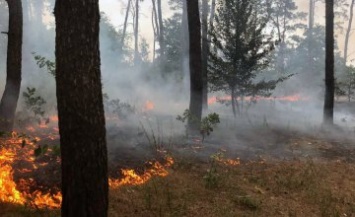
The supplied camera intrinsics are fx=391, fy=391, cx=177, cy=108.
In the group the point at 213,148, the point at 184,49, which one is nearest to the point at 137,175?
the point at 213,148

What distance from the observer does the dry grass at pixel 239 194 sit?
6910 millimetres

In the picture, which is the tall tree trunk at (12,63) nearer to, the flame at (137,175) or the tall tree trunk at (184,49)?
the flame at (137,175)

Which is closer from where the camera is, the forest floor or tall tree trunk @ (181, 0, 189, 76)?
the forest floor

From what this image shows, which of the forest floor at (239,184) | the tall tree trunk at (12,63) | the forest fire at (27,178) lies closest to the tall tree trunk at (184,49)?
the forest floor at (239,184)

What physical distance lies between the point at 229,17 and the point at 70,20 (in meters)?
14.0

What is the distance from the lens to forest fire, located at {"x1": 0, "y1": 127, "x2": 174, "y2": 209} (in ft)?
21.9

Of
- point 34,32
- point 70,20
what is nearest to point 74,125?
point 70,20

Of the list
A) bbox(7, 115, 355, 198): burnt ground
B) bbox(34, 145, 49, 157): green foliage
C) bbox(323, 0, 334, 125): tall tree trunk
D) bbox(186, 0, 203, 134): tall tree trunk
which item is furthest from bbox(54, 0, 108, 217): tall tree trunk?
bbox(323, 0, 334, 125): tall tree trunk

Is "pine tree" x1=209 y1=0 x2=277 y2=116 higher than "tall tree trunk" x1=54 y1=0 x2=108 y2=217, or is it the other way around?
"pine tree" x1=209 y1=0 x2=277 y2=116

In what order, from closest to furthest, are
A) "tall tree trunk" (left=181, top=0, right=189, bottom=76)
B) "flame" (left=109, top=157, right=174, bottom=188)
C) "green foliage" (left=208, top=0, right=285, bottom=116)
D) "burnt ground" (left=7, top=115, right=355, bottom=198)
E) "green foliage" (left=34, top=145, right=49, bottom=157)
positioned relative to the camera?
"green foliage" (left=34, top=145, right=49, bottom=157), "flame" (left=109, top=157, right=174, bottom=188), "burnt ground" (left=7, top=115, right=355, bottom=198), "green foliage" (left=208, top=0, right=285, bottom=116), "tall tree trunk" (left=181, top=0, right=189, bottom=76)

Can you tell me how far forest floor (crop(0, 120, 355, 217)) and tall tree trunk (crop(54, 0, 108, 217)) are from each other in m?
1.61

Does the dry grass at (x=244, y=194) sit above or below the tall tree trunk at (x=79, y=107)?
below

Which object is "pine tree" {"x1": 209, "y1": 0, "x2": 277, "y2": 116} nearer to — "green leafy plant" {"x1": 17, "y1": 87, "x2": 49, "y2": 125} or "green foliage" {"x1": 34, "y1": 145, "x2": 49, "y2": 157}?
"green leafy plant" {"x1": 17, "y1": 87, "x2": 49, "y2": 125}

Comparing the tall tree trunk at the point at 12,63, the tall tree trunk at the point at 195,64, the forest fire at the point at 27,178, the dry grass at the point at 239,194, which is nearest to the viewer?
the forest fire at the point at 27,178
